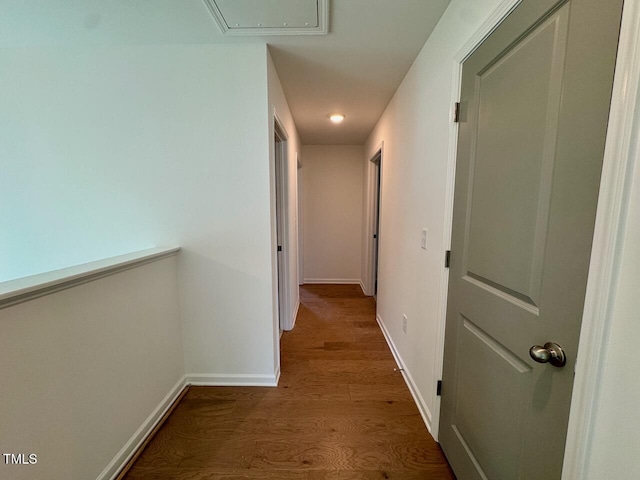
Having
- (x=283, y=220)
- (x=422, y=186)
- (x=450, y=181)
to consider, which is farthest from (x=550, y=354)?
(x=283, y=220)

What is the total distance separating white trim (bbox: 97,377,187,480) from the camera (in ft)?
3.88

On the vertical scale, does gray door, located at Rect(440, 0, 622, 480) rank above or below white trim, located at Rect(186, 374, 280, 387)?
above

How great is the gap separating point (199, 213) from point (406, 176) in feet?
5.21

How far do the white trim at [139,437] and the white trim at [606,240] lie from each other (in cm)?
180

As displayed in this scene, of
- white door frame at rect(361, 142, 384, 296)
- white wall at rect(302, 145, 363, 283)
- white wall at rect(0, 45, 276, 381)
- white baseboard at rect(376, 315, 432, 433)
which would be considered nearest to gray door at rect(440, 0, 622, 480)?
white baseboard at rect(376, 315, 432, 433)

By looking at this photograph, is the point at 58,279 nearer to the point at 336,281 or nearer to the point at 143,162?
the point at 143,162

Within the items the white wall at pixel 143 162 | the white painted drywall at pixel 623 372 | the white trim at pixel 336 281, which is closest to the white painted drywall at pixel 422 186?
the white painted drywall at pixel 623 372

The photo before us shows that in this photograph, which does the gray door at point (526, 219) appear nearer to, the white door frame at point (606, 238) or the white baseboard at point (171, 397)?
the white door frame at point (606, 238)

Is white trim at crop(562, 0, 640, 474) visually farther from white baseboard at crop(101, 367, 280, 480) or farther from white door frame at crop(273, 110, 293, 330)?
white door frame at crop(273, 110, 293, 330)

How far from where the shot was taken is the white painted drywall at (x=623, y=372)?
0.53m

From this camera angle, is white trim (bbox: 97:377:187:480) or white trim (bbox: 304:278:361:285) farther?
white trim (bbox: 304:278:361:285)

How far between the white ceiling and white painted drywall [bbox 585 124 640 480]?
136 cm

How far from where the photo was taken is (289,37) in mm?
1517

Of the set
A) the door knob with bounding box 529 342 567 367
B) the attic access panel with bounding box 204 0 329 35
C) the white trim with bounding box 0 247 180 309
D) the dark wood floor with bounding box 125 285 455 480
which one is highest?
the attic access panel with bounding box 204 0 329 35
